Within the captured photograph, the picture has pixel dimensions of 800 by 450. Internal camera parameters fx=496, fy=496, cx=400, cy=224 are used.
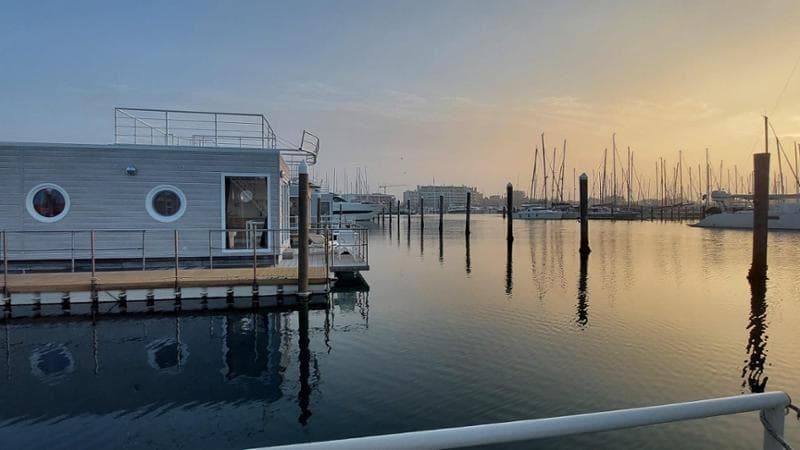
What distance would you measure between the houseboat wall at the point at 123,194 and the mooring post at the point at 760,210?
56.5 feet

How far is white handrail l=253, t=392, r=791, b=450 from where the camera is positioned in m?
1.48

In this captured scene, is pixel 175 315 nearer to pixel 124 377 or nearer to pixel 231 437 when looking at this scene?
pixel 124 377

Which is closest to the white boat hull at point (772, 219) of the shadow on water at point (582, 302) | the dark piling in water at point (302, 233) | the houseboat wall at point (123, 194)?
the shadow on water at point (582, 302)

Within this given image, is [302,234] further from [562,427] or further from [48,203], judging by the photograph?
[562,427]

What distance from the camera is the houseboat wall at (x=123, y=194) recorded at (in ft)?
49.1

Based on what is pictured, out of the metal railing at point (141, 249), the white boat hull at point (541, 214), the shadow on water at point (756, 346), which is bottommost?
the shadow on water at point (756, 346)

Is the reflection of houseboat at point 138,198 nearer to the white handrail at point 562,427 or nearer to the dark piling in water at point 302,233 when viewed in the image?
the dark piling in water at point 302,233

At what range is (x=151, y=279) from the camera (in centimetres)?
1294

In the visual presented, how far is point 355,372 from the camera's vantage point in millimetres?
8516

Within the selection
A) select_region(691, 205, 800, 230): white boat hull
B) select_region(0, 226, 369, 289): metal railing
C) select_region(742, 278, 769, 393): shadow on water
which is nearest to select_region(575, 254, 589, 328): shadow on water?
select_region(742, 278, 769, 393): shadow on water

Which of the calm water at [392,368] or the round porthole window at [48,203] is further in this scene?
the round porthole window at [48,203]

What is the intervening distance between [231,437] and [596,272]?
19155mm

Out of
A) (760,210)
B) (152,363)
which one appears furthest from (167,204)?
(760,210)

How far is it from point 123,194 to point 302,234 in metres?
6.69
